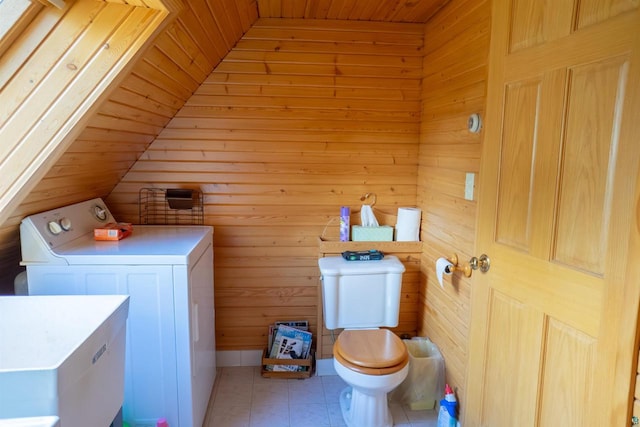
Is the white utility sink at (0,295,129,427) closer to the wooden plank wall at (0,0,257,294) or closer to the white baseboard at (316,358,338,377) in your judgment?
the wooden plank wall at (0,0,257,294)

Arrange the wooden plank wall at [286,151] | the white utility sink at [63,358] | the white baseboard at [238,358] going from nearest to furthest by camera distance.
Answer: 1. the white utility sink at [63,358]
2. the wooden plank wall at [286,151]
3. the white baseboard at [238,358]

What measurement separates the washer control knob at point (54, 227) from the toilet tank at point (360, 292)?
4.40ft

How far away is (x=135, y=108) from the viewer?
6.11 feet

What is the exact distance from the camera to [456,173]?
2.05m

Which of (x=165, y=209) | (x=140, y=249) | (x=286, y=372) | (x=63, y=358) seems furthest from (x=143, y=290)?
(x=286, y=372)

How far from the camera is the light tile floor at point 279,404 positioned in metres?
2.19

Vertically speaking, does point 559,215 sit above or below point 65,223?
above

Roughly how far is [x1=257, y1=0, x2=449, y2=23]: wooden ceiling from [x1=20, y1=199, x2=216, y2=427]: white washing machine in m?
1.40

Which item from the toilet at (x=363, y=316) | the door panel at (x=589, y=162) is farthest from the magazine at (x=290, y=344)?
the door panel at (x=589, y=162)

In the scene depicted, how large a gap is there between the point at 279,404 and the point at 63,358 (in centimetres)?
160

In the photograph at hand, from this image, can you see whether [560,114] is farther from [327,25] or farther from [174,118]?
[174,118]

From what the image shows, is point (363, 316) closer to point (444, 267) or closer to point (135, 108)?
point (444, 267)

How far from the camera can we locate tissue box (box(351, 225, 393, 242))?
2.58m

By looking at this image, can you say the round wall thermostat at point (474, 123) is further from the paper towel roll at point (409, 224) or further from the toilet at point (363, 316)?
the toilet at point (363, 316)
